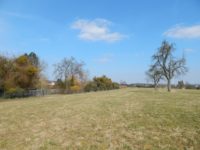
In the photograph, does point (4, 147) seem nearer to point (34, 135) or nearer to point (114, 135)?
point (34, 135)

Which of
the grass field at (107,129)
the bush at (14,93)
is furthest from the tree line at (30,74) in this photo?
the grass field at (107,129)

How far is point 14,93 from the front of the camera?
35.4 meters

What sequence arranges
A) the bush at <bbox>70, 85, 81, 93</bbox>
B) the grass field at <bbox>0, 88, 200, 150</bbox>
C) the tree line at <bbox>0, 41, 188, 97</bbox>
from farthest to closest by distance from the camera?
the bush at <bbox>70, 85, 81, 93</bbox>, the tree line at <bbox>0, 41, 188, 97</bbox>, the grass field at <bbox>0, 88, 200, 150</bbox>

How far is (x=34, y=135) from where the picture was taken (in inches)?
387

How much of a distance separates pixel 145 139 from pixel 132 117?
9.28ft

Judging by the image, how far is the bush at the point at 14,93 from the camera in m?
34.9

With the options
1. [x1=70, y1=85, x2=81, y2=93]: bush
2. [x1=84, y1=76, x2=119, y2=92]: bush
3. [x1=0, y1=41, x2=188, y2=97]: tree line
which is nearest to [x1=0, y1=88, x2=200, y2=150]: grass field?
[x1=0, y1=41, x2=188, y2=97]: tree line

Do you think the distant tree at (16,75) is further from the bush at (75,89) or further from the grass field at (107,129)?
the grass field at (107,129)

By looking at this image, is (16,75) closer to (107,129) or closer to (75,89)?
(75,89)

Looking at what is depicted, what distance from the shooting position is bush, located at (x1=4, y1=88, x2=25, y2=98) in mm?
34906

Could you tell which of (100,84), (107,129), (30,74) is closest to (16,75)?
(30,74)

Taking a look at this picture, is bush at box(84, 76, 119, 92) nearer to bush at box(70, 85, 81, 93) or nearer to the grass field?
bush at box(70, 85, 81, 93)

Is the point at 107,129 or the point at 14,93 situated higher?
the point at 14,93

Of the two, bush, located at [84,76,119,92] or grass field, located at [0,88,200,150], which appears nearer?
grass field, located at [0,88,200,150]
